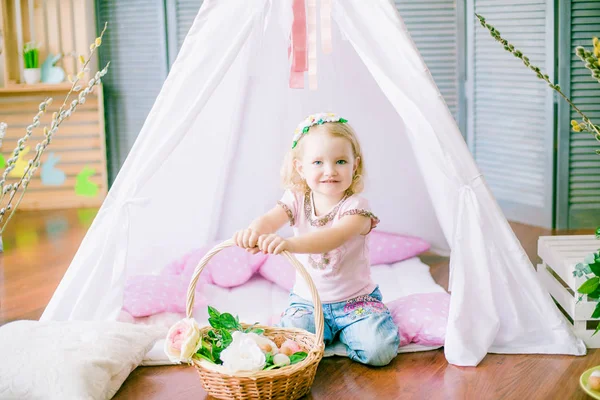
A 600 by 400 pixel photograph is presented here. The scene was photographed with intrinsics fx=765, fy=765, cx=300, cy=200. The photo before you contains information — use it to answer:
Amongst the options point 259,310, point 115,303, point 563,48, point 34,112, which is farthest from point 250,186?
point 34,112

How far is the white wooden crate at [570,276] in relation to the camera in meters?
2.39

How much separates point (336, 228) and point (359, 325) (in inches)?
12.6

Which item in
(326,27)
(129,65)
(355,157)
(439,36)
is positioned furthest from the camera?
(129,65)

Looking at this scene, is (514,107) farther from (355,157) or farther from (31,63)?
(31,63)

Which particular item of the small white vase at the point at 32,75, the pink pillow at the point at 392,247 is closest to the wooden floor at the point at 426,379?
the pink pillow at the point at 392,247

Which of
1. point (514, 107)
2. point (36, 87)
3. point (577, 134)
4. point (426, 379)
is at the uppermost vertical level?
point (36, 87)

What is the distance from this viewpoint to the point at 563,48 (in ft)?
12.7

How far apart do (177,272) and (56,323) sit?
2.73ft

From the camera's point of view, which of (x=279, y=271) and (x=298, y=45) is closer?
(x=298, y=45)

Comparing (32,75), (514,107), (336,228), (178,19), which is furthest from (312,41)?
(32,75)

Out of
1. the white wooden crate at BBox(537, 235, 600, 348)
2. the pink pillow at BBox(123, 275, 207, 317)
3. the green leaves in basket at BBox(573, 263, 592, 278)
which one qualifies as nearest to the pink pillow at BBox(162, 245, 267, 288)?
the pink pillow at BBox(123, 275, 207, 317)

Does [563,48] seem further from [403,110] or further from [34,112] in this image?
[34,112]

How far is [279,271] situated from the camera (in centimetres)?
301

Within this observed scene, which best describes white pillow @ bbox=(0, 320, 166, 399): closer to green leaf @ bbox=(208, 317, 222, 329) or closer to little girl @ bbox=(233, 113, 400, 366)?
green leaf @ bbox=(208, 317, 222, 329)
